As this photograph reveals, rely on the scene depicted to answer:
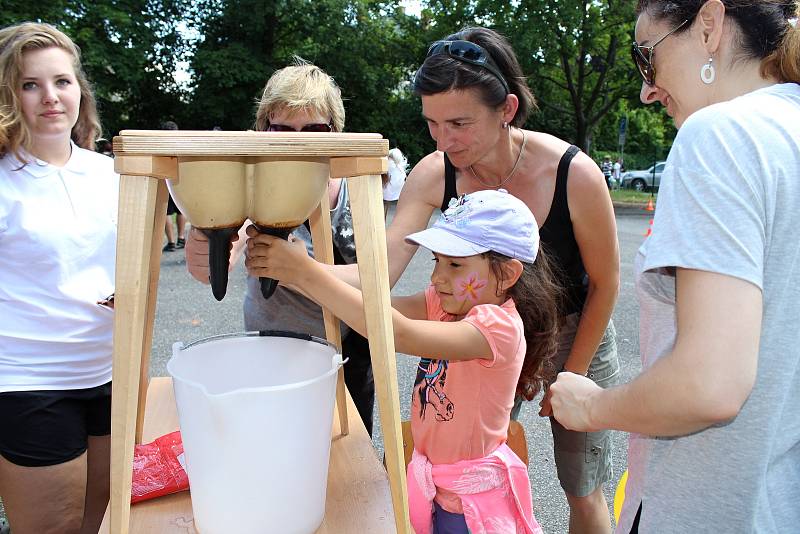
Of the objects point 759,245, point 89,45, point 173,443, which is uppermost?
point 89,45

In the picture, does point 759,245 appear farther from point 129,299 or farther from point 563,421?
point 129,299

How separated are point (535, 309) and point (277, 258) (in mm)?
641

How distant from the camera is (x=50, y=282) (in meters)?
1.49

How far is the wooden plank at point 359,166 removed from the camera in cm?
93

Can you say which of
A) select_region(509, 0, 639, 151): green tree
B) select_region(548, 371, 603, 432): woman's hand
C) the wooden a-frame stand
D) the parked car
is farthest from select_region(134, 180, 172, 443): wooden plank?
the parked car

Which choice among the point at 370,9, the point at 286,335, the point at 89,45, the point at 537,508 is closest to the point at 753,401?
the point at 286,335

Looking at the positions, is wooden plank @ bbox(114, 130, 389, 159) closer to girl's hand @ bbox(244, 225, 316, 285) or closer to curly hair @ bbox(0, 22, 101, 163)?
girl's hand @ bbox(244, 225, 316, 285)

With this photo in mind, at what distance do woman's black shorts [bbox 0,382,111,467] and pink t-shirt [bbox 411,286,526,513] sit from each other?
33.5 inches

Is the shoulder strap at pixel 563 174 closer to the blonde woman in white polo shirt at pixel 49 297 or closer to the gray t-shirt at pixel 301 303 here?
the gray t-shirt at pixel 301 303

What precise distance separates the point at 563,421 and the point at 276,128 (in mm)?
1151

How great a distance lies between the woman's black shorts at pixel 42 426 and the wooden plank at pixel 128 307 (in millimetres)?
678

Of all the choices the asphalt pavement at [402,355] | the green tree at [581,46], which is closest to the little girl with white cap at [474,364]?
the asphalt pavement at [402,355]

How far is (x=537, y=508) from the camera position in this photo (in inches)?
94.7

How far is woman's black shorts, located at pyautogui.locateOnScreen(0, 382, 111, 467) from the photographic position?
56.1 inches
